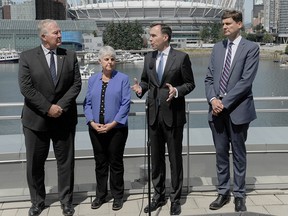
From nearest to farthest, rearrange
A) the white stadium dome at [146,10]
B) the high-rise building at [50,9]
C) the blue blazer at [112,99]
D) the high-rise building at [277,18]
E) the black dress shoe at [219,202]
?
the blue blazer at [112,99]
the black dress shoe at [219,202]
the white stadium dome at [146,10]
the high-rise building at [50,9]
the high-rise building at [277,18]

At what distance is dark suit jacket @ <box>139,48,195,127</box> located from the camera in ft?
11.7

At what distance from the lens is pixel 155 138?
3732 mm

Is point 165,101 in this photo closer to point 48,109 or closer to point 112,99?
A: point 112,99

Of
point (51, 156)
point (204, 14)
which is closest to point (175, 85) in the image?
point (51, 156)

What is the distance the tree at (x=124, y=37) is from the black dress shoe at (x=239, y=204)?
79.9 meters

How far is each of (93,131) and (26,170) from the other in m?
0.75

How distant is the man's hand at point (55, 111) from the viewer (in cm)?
343

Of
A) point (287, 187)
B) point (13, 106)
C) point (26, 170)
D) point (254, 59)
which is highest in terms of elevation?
point (254, 59)

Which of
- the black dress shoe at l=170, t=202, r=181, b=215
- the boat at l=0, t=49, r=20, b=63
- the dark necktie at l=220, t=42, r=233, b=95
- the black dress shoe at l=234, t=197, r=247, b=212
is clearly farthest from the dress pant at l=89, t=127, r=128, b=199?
the boat at l=0, t=49, r=20, b=63

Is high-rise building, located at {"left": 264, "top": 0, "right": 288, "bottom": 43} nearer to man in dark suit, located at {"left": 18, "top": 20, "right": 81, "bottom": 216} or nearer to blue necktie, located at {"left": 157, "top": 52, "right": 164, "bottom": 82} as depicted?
blue necktie, located at {"left": 157, "top": 52, "right": 164, "bottom": 82}

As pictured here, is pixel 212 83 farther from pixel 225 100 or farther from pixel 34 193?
pixel 34 193

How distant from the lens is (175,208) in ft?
12.1

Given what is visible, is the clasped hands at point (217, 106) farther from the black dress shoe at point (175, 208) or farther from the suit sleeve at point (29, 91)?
the suit sleeve at point (29, 91)

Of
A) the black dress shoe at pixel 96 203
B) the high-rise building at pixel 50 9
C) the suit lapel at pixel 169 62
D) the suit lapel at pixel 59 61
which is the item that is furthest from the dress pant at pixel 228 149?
the high-rise building at pixel 50 9
